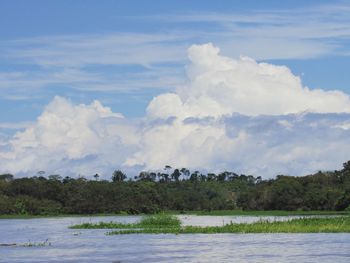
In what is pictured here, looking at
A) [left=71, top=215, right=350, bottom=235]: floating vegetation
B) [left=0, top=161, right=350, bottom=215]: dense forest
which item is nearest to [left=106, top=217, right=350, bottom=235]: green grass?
[left=71, top=215, right=350, bottom=235]: floating vegetation

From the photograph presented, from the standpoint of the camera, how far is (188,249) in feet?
218

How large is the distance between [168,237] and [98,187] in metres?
101

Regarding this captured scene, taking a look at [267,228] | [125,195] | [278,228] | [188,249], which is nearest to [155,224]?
[267,228]

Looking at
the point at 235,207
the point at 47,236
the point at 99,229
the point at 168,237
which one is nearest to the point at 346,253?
the point at 168,237

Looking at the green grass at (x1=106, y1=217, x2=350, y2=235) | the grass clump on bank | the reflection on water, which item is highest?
the grass clump on bank

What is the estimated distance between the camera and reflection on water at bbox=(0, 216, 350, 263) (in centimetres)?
5859

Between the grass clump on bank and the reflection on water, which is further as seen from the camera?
the grass clump on bank

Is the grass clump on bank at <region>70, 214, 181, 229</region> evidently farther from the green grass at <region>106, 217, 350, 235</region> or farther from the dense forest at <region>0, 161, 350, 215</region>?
the dense forest at <region>0, 161, 350, 215</region>

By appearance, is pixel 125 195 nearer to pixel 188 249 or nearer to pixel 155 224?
pixel 155 224

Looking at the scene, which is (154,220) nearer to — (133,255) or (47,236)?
(47,236)

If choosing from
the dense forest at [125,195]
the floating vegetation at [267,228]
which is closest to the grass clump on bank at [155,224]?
the floating vegetation at [267,228]

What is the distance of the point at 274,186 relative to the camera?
18062cm

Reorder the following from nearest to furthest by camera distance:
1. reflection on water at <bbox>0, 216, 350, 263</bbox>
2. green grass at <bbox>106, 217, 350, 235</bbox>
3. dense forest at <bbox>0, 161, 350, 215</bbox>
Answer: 1. reflection on water at <bbox>0, 216, 350, 263</bbox>
2. green grass at <bbox>106, 217, 350, 235</bbox>
3. dense forest at <bbox>0, 161, 350, 215</bbox>

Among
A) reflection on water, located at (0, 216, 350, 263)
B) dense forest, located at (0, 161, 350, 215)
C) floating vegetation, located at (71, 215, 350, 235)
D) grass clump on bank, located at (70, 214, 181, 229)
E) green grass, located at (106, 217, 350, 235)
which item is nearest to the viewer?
reflection on water, located at (0, 216, 350, 263)
